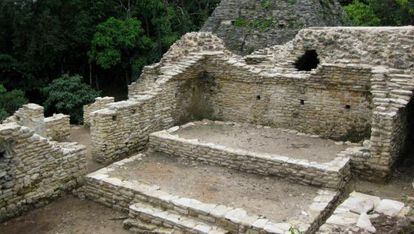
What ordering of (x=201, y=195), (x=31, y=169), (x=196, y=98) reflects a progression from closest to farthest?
(x=201, y=195)
(x=31, y=169)
(x=196, y=98)

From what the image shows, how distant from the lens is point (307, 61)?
1093 cm

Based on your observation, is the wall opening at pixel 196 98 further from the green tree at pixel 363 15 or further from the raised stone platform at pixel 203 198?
the green tree at pixel 363 15

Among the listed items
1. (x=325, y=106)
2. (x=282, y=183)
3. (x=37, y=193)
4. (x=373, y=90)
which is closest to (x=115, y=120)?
(x=37, y=193)

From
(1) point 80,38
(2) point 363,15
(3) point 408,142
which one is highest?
(2) point 363,15

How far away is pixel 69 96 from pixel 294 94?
1416cm

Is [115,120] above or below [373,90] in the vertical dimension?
below

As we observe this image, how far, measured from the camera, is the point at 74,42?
80.7ft

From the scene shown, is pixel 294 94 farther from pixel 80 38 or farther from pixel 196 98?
pixel 80 38

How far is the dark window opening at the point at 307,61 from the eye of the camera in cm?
1071

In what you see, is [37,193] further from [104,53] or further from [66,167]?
[104,53]

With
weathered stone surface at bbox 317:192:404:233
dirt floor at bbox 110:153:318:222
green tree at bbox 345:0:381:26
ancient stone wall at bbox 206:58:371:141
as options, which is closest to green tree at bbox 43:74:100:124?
ancient stone wall at bbox 206:58:371:141

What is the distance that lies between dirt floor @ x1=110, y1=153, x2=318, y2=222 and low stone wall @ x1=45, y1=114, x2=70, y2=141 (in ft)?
11.1

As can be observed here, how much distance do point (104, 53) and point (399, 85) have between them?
18.0 m

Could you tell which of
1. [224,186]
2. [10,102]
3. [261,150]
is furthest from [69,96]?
[224,186]
